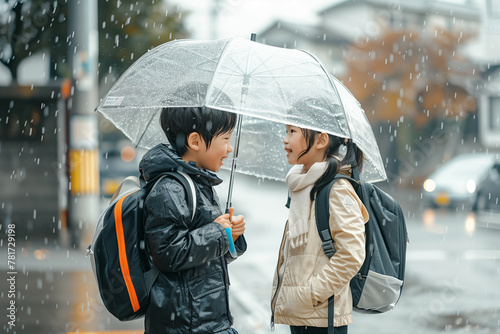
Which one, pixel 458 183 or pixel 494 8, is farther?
pixel 494 8

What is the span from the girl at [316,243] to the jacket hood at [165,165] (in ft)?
1.77

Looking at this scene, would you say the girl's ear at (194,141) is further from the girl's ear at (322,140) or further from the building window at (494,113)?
the building window at (494,113)

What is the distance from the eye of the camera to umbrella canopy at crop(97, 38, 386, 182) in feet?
8.75

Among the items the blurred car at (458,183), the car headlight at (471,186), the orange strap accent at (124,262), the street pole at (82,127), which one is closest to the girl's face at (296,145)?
the orange strap accent at (124,262)

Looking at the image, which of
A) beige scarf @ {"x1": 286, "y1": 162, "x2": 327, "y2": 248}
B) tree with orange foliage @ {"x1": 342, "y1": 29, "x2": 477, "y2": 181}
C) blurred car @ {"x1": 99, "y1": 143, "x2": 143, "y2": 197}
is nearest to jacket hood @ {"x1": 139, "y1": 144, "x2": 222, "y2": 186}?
beige scarf @ {"x1": 286, "y1": 162, "x2": 327, "y2": 248}

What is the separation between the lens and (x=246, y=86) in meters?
2.83

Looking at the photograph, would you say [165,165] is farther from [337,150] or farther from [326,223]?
[337,150]

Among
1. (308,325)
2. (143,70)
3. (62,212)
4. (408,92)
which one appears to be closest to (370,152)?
(308,325)

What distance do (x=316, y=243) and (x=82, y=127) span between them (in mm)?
7234

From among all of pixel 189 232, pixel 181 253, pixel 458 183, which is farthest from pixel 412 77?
pixel 181 253

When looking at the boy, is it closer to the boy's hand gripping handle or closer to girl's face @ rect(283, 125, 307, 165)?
the boy's hand gripping handle

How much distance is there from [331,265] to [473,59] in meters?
26.5

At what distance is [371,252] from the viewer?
111 inches

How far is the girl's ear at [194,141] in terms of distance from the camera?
2621 mm
